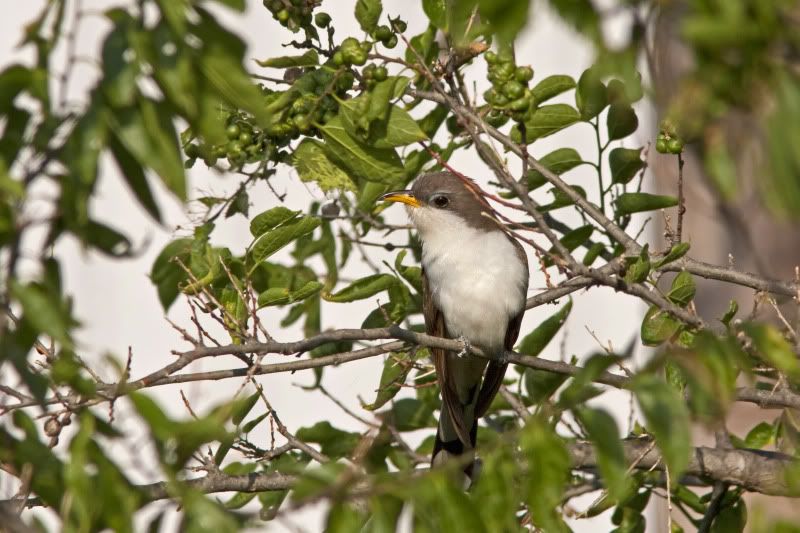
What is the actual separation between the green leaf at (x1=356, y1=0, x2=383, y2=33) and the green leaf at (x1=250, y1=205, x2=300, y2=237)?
0.72 metres

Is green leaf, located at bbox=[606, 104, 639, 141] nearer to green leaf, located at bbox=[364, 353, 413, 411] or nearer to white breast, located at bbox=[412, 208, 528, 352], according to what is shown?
green leaf, located at bbox=[364, 353, 413, 411]

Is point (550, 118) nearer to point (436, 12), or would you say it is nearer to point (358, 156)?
point (436, 12)

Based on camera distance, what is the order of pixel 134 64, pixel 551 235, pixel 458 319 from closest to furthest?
pixel 134 64 → pixel 551 235 → pixel 458 319

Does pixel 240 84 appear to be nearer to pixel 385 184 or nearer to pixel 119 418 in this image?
pixel 119 418

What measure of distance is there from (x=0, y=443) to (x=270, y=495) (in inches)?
88.7

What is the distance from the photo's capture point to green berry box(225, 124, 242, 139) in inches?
148

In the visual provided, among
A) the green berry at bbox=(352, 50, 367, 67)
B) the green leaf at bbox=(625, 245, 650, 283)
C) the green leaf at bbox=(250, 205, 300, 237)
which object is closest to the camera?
the green leaf at bbox=(625, 245, 650, 283)

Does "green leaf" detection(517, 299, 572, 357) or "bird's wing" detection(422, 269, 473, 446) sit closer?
"green leaf" detection(517, 299, 572, 357)

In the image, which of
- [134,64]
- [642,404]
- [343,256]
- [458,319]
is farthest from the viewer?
[458,319]

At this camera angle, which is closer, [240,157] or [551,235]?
[551,235]

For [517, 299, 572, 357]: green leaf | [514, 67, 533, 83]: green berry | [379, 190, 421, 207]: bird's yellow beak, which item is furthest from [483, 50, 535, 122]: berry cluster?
[379, 190, 421, 207]: bird's yellow beak

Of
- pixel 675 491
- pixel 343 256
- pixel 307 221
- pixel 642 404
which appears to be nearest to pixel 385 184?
pixel 307 221

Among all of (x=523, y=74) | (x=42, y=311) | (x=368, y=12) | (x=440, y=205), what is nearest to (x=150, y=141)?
(x=42, y=311)

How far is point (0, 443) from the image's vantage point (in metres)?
2.07
